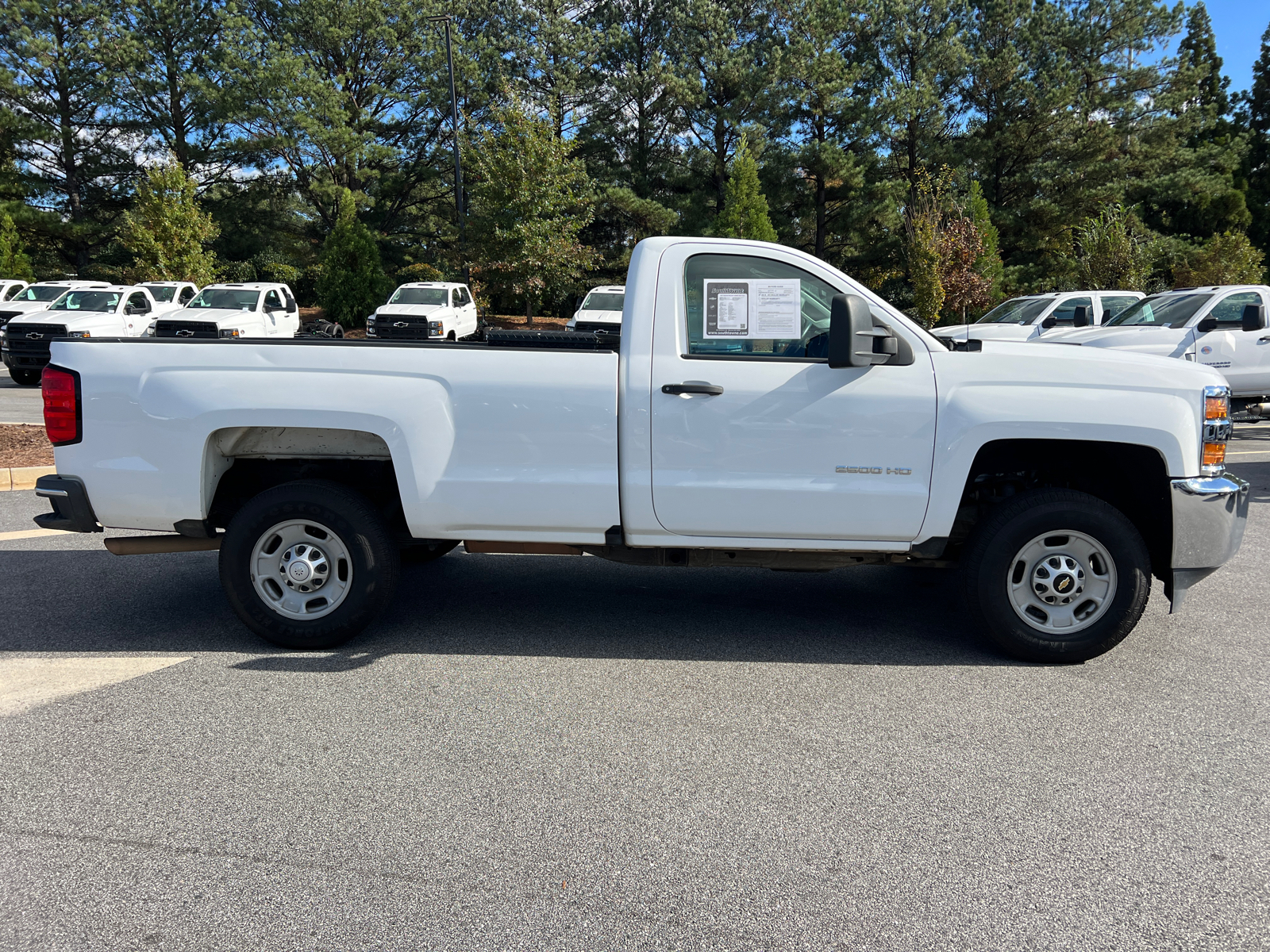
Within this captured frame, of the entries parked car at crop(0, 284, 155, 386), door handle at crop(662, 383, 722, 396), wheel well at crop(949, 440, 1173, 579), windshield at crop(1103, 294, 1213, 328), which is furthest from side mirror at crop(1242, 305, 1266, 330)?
parked car at crop(0, 284, 155, 386)

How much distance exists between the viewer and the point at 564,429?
15.2 ft

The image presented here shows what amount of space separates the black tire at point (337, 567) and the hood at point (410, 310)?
1770 centimetres

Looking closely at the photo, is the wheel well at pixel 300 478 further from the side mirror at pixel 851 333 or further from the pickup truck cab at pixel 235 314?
the pickup truck cab at pixel 235 314

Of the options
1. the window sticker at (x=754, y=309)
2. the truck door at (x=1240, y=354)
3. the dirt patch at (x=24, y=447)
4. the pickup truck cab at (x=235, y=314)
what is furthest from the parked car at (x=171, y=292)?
the window sticker at (x=754, y=309)

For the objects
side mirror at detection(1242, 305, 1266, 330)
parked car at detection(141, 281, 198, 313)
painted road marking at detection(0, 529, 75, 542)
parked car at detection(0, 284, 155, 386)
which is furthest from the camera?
parked car at detection(141, 281, 198, 313)

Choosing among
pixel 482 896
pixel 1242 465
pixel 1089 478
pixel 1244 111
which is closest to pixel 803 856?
pixel 482 896

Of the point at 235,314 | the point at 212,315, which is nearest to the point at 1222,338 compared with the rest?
the point at 235,314

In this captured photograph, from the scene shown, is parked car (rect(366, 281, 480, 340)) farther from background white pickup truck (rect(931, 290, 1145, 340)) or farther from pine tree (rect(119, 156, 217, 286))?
pine tree (rect(119, 156, 217, 286))

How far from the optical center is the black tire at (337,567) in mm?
4781

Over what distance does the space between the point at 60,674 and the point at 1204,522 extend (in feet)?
18.2

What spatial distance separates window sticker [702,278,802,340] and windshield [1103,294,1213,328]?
11876 mm

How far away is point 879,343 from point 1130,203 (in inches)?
1598

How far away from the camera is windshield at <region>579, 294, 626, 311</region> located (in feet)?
70.5

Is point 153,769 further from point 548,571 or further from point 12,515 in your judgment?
point 12,515
